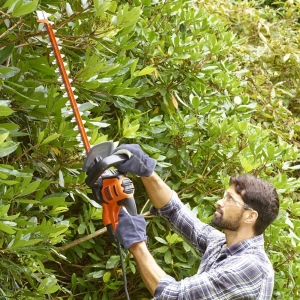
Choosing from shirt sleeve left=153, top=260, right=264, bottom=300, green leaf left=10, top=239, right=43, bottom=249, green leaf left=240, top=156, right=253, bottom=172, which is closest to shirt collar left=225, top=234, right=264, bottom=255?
shirt sleeve left=153, top=260, right=264, bottom=300

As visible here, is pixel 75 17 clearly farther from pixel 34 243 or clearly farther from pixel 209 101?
pixel 209 101

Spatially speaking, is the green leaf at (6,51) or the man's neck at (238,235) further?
the man's neck at (238,235)

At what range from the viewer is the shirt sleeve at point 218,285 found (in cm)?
223

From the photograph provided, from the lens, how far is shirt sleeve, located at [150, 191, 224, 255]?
2756 mm

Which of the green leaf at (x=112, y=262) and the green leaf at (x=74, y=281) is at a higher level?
the green leaf at (x=112, y=262)

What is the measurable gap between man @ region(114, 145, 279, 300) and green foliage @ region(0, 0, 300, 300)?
209 mm

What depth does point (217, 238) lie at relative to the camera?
271cm

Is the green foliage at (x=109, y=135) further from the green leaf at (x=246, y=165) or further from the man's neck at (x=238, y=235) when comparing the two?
the man's neck at (x=238, y=235)

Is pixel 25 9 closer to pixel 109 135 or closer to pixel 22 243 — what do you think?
pixel 22 243

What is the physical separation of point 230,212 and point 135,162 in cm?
56

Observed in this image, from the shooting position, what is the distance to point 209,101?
10.9 feet

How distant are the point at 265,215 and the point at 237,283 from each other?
432mm

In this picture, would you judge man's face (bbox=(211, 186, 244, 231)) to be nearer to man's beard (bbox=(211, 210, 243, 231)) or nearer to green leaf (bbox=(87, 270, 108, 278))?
man's beard (bbox=(211, 210, 243, 231))

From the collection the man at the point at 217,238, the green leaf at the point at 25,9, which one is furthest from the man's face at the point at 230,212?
the green leaf at the point at 25,9
